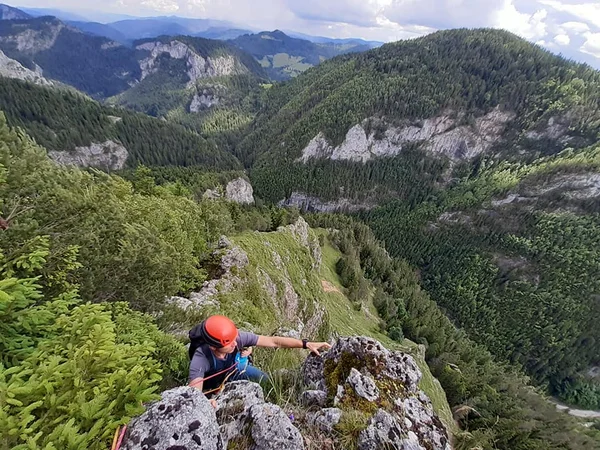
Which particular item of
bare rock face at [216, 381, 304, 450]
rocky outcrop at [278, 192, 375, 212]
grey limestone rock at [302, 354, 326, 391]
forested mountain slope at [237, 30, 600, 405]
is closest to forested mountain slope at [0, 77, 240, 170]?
rocky outcrop at [278, 192, 375, 212]

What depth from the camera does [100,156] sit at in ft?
537

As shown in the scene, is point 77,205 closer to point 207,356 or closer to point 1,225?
point 1,225

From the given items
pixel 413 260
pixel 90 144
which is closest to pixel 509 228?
pixel 413 260

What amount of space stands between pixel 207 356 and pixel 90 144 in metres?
184

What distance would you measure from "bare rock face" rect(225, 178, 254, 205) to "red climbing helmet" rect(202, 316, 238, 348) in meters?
120

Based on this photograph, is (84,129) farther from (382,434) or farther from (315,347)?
(382,434)

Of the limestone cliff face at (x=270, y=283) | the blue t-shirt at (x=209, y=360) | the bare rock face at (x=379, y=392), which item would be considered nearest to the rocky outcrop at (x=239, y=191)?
the limestone cliff face at (x=270, y=283)

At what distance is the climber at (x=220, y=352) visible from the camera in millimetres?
7941

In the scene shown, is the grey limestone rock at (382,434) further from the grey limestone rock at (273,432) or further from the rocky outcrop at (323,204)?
the rocky outcrop at (323,204)

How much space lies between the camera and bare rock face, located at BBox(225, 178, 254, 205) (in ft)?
430

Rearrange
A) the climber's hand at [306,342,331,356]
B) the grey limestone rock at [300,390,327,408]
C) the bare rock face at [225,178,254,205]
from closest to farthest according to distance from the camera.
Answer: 1. the grey limestone rock at [300,390,327,408]
2. the climber's hand at [306,342,331,356]
3. the bare rock face at [225,178,254,205]

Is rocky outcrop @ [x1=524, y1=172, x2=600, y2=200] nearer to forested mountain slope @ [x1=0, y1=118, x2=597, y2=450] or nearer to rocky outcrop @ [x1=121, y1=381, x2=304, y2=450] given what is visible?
forested mountain slope @ [x1=0, y1=118, x2=597, y2=450]

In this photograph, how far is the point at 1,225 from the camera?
334 inches

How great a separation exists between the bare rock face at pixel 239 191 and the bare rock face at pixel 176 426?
122m
